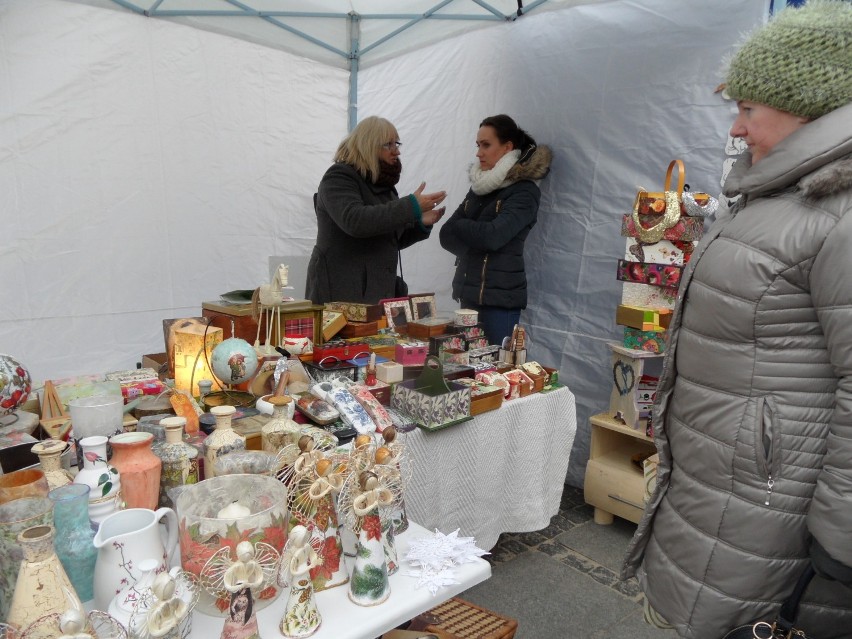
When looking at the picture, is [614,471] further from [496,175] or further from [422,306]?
[496,175]

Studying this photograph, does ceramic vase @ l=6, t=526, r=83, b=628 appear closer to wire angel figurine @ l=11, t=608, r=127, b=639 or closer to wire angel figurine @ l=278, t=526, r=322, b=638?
wire angel figurine @ l=11, t=608, r=127, b=639

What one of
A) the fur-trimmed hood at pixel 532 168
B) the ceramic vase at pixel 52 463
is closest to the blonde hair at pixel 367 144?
the fur-trimmed hood at pixel 532 168

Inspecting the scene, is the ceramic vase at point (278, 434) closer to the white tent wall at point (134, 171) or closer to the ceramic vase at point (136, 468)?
the ceramic vase at point (136, 468)

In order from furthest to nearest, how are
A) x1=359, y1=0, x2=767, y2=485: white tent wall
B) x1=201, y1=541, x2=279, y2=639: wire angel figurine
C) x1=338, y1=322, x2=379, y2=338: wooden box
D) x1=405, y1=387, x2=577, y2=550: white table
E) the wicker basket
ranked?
x1=359, y1=0, x2=767, y2=485: white tent wall, x1=338, y1=322, x2=379, y2=338: wooden box, x1=405, y1=387, x2=577, y2=550: white table, the wicker basket, x1=201, y1=541, x2=279, y2=639: wire angel figurine

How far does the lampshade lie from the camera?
1.87 metres

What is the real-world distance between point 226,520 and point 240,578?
114mm

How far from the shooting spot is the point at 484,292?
3.08 meters

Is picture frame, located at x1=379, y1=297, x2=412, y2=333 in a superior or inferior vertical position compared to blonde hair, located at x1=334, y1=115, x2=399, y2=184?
inferior

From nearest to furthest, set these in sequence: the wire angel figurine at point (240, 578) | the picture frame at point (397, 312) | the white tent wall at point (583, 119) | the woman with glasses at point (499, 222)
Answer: the wire angel figurine at point (240, 578), the picture frame at point (397, 312), the white tent wall at point (583, 119), the woman with glasses at point (499, 222)

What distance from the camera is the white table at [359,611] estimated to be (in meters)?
0.96

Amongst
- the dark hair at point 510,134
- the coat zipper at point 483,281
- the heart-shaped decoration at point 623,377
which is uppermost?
the dark hair at point 510,134

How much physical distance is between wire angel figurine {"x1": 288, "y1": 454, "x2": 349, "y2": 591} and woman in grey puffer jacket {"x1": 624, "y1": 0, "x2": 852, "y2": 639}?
75 centimetres

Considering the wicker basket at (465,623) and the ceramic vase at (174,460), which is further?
the wicker basket at (465,623)

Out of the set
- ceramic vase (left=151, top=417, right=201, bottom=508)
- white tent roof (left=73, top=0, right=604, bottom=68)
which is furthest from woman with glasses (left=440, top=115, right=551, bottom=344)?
ceramic vase (left=151, top=417, right=201, bottom=508)
